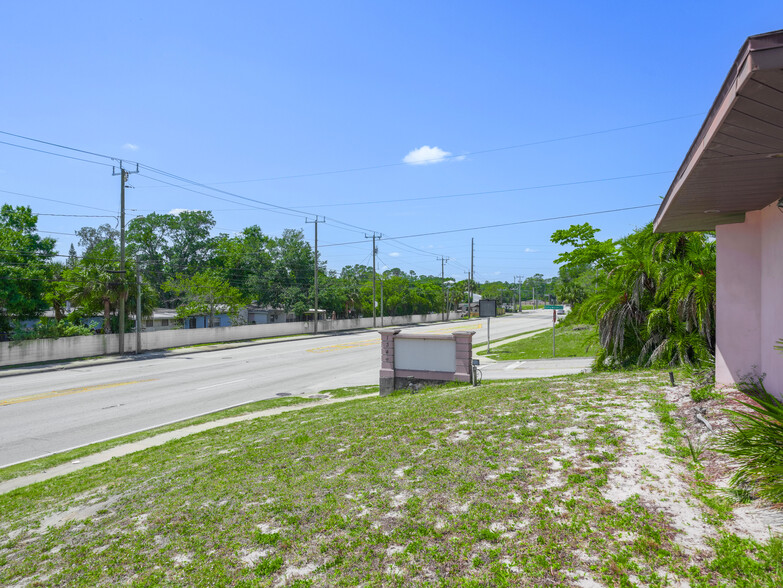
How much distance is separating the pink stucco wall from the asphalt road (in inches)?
485

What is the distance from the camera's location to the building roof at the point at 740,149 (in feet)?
10.6

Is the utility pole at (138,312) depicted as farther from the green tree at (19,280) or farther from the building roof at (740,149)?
the building roof at (740,149)

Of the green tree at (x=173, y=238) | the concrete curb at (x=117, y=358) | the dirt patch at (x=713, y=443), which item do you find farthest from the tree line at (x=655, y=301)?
the green tree at (x=173, y=238)

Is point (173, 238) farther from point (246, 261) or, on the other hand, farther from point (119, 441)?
point (119, 441)

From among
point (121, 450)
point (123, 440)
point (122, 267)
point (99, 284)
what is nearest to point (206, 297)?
point (99, 284)

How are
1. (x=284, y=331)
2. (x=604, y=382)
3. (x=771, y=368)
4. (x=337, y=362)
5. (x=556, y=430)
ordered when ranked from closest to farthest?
(x=556, y=430) → (x=771, y=368) → (x=604, y=382) → (x=337, y=362) → (x=284, y=331)

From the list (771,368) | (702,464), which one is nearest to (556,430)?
(702,464)

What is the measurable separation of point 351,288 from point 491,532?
A: 66.8m

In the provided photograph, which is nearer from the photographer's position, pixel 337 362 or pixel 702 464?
pixel 702 464

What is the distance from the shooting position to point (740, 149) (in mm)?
4523

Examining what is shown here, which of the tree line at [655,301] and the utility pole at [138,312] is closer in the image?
the tree line at [655,301]

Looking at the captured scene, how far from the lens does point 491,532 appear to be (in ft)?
13.3

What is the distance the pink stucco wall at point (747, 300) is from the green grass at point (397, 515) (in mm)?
1448

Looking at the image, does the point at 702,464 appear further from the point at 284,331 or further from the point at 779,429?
the point at 284,331
